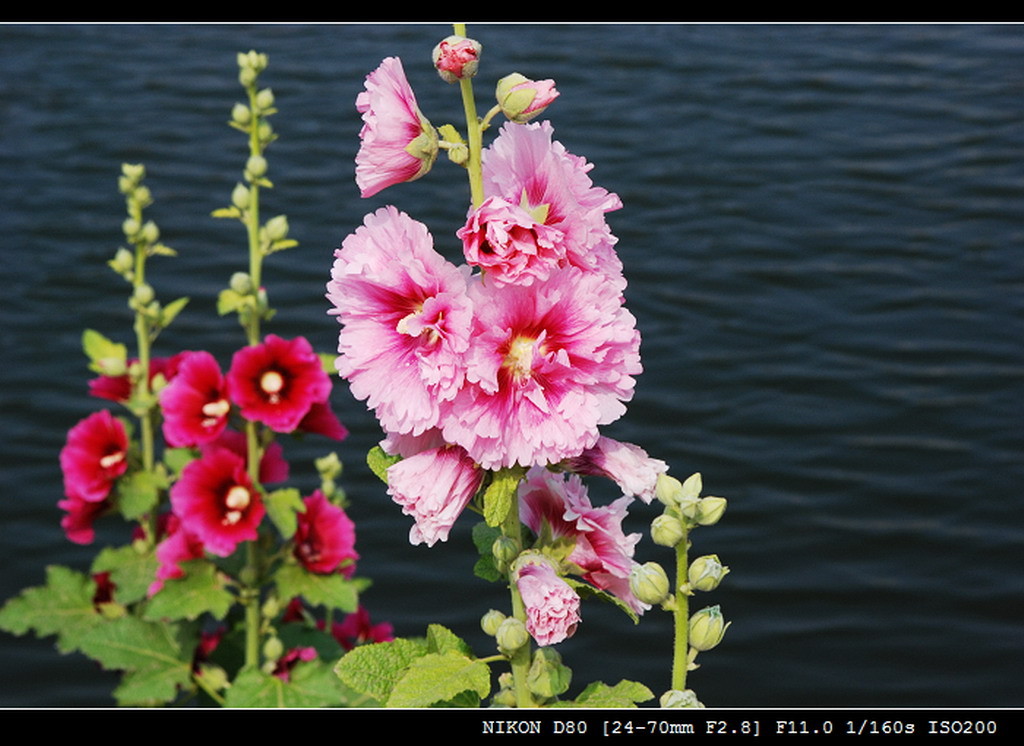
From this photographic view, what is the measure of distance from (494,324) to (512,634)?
408mm

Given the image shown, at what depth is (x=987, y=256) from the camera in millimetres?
7504

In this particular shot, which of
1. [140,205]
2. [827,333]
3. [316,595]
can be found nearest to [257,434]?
[316,595]

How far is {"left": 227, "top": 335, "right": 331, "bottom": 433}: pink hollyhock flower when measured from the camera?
3.03 m

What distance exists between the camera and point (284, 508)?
316cm

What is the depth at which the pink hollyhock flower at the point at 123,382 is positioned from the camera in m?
3.36

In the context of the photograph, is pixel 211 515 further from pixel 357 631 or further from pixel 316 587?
pixel 357 631

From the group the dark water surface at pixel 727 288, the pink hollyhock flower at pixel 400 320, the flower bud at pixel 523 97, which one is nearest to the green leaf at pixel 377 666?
the pink hollyhock flower at pixel 400 320

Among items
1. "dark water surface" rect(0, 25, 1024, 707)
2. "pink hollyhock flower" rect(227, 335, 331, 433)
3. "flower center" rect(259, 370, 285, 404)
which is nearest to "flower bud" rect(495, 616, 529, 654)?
"pink hollyhock flower" rect(227, 335, 331, 433)

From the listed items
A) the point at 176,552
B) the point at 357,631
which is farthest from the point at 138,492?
the point at 357,631

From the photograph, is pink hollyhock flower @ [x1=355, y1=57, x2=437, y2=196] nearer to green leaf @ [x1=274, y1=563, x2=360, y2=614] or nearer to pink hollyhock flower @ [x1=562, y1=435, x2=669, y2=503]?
pink hollyhock flower @ [x1=562, y1=435, x2=669, y2=503]

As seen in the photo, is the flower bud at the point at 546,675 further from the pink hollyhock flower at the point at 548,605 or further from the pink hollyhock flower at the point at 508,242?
the pink hollyhock flower at the point at 508,242

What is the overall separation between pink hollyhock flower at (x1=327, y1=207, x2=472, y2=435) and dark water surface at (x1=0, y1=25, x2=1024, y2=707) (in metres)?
3.60

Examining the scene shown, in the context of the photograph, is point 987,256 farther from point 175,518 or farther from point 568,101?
point 175,518

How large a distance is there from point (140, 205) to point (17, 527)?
2.86 meters
